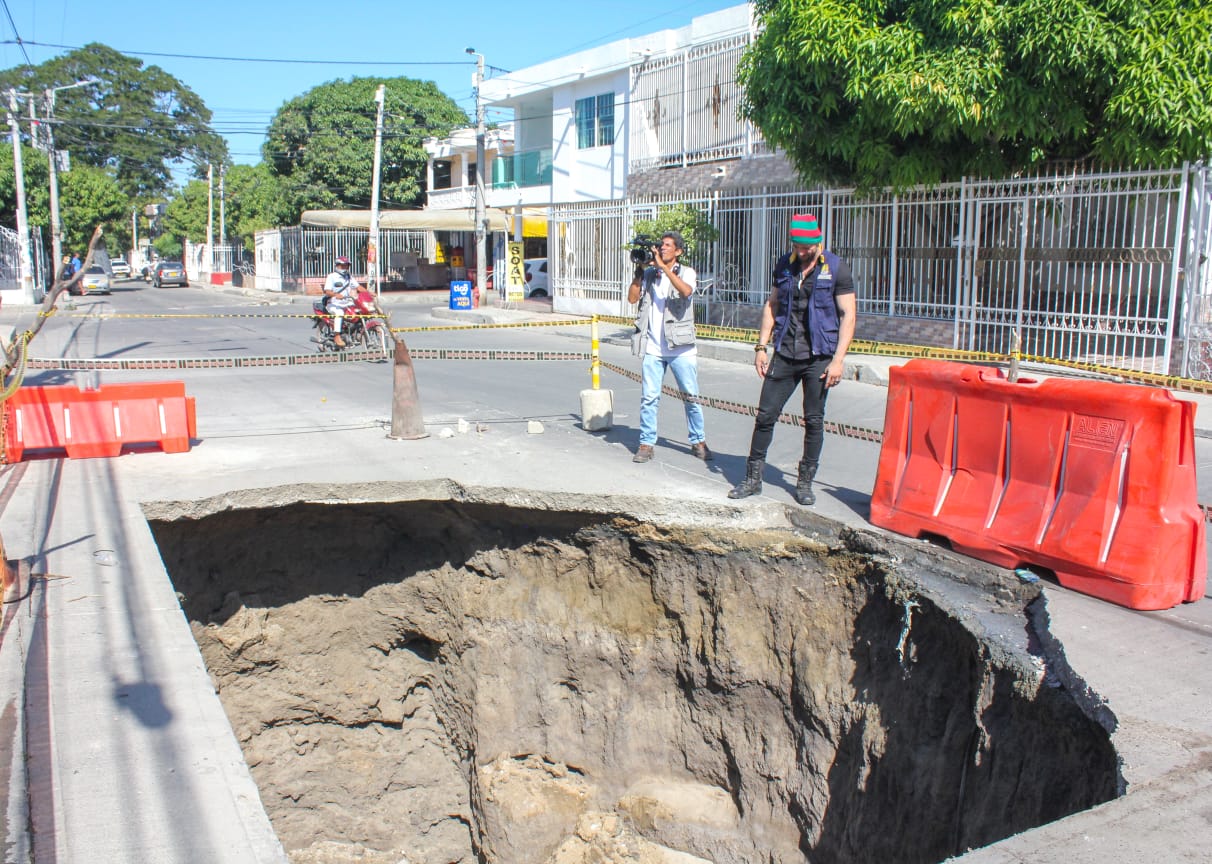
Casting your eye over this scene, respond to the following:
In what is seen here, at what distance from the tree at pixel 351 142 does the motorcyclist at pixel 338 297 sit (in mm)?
27416

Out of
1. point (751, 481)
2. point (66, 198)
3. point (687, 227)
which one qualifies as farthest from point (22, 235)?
point (751, 481)

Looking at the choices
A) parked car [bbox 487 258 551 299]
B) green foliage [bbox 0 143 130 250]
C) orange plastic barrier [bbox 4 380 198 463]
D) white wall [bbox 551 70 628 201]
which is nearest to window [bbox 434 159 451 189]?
parked car [bbox 487 258 551 299]

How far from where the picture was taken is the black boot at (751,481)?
6.52 meters

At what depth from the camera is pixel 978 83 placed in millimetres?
12242

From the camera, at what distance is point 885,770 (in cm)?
512

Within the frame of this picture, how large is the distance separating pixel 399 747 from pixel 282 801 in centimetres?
90

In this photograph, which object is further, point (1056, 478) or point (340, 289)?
point (340, 289)

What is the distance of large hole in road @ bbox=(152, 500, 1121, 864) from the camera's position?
203 inches

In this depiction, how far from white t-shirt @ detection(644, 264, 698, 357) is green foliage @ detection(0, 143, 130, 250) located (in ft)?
132

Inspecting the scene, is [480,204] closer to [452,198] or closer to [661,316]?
[452,198]

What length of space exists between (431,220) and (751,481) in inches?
1234

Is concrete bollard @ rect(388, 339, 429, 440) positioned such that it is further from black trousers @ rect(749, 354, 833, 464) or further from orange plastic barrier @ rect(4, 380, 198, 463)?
black trousers @ rect(749, 354, 833, 464)

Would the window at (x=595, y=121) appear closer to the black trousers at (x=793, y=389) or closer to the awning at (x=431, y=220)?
the awning at (x=431, y=220)

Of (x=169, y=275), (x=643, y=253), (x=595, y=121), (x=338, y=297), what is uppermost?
(x=595, y=121)
